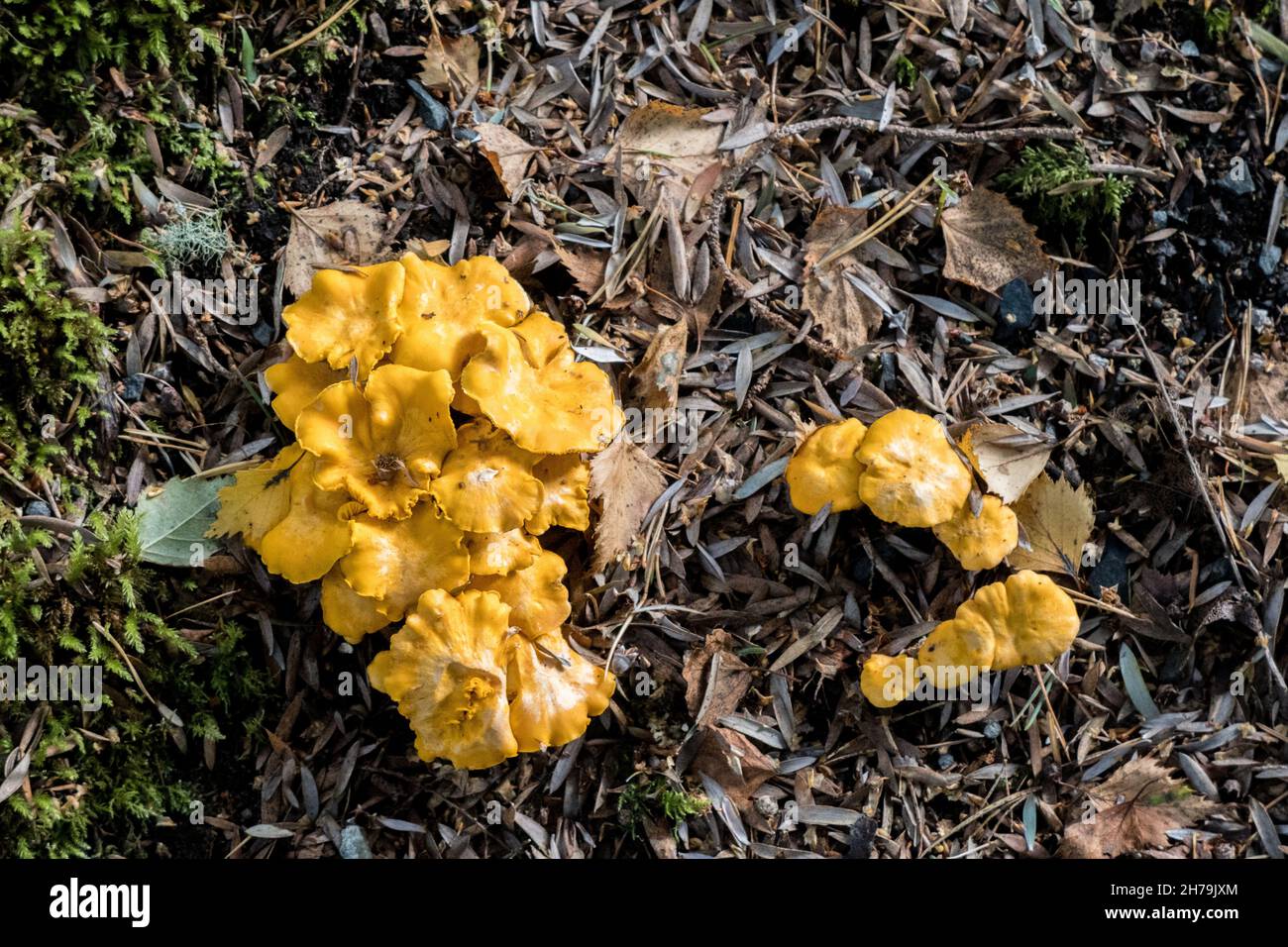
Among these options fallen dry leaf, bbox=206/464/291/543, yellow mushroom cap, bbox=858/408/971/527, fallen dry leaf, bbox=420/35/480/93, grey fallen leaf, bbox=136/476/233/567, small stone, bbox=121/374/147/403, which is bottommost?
grey fallen leaf, bbox=136/476/233/567

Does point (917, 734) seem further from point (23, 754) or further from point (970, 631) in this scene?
point (23, 754)

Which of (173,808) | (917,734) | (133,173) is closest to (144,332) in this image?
(133,173)

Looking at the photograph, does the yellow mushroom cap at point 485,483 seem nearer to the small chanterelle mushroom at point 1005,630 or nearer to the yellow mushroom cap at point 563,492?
the yellow mushroom cap at point 563,492

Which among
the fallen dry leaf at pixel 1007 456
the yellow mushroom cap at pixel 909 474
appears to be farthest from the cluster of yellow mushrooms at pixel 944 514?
the fallen dry leaf at pixel 1007 456

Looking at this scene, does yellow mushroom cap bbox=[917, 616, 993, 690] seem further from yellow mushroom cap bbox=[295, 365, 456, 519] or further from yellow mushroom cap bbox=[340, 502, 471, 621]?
yellow mushroom cap bbox=[295, 365, 456, 519]

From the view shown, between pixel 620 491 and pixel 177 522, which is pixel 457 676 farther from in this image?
pixel 177 522

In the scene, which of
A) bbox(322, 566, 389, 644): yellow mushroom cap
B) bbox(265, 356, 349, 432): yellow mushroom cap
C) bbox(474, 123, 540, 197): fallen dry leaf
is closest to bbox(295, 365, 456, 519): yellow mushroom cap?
bbox(265, 356, 349, 432): yellow mushroom cap
